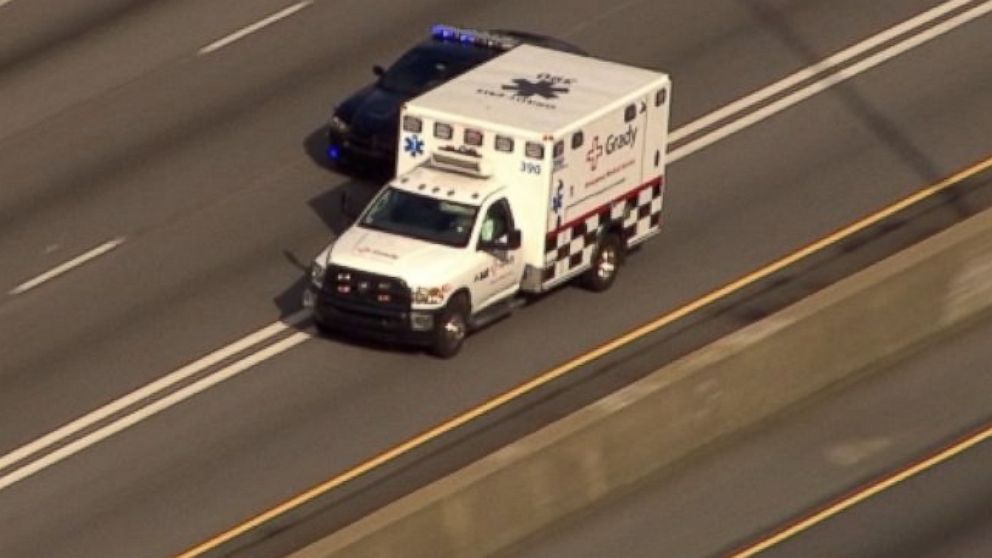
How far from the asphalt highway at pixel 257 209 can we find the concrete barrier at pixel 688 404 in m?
3.34

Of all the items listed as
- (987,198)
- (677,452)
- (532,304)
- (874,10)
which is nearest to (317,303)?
(532,304)

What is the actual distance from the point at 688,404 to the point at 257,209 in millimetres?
9931

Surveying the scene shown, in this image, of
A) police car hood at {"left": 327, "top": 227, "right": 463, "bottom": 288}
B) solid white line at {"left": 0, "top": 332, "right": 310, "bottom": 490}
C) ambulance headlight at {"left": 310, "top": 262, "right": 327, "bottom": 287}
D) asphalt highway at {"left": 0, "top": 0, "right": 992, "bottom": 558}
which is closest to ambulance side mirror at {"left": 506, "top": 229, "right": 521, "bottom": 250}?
police car hood at {"left": 327, "top": 227, "right": 463, "bottom": 288}

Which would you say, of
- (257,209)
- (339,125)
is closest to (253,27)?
(339,125)

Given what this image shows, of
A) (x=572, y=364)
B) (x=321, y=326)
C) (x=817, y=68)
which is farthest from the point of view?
(x=817, y=68)

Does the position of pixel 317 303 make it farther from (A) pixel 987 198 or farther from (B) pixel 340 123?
(A) pixel 987 198

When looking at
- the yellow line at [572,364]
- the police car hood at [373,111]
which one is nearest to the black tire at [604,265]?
the yellow line at [572,364]

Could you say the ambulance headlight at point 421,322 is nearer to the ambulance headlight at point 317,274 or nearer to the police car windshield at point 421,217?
the police car windshield at point 421,217

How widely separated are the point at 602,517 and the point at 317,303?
19.3 feet

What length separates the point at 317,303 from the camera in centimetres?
3856

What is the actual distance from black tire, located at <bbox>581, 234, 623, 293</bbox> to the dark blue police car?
11.9ft

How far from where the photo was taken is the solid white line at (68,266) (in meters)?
41.0

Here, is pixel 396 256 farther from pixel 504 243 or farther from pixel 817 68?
pixel 817 68

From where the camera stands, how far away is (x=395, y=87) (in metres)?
43.6
